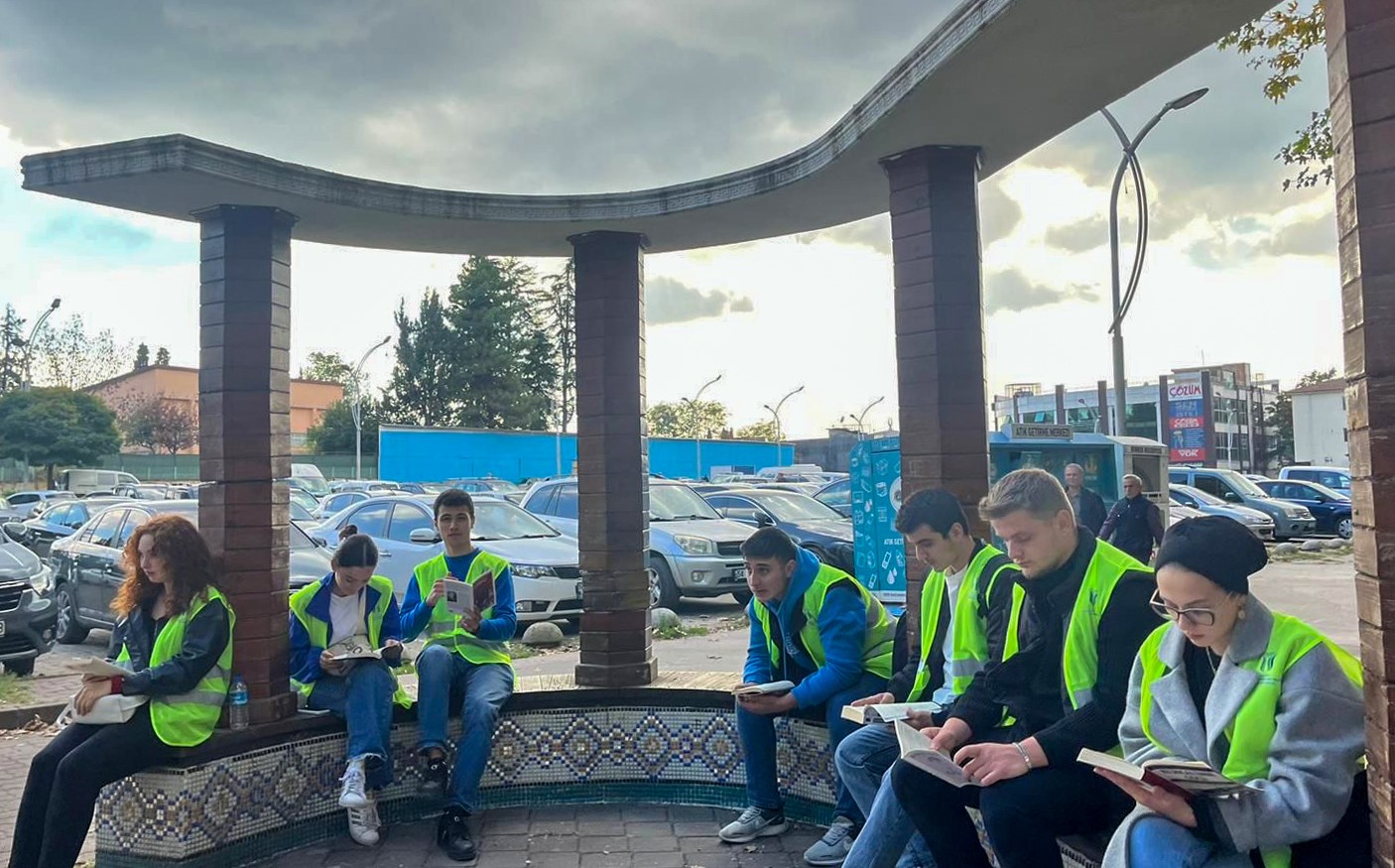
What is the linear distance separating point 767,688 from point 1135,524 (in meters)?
8.14

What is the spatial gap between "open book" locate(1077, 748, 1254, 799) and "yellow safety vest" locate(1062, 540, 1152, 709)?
0.63m

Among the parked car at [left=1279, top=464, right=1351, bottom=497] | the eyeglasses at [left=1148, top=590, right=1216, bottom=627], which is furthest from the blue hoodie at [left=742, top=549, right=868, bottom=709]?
the parked car at [left=1279, top=464, right=1351, bottom=497]

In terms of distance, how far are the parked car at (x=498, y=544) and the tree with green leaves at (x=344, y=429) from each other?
50.2 m

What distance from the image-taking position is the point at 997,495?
11.3ft

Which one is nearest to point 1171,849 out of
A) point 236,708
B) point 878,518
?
point 236,708

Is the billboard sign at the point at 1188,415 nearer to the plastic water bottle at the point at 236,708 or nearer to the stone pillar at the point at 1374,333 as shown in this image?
the plastic water bottle at the point at 236,708

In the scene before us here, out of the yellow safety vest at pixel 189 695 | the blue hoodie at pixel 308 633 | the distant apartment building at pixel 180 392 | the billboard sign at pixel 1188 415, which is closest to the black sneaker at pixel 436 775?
the blue hoodie at pixel 308 633

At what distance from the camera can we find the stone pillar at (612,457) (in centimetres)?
569

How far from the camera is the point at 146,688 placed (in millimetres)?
Result: 4223

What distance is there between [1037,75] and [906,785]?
2.61 meters

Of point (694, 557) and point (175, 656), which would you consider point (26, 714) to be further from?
point (694, 557)

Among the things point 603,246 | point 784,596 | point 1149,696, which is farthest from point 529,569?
point 1149,696

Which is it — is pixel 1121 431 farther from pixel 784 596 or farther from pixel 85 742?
pixel 85 742

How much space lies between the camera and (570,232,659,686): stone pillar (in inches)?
224
